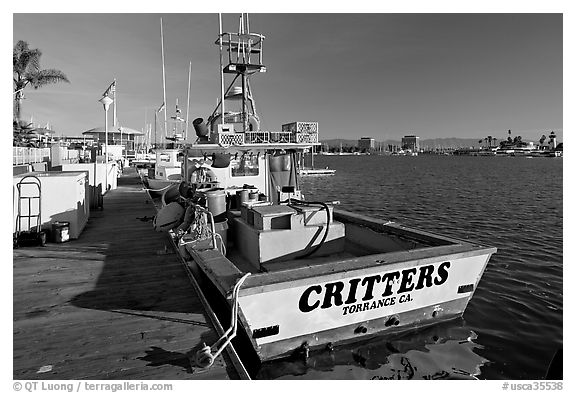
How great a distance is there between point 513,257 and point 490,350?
7.52 m

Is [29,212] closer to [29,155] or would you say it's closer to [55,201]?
[55,201]

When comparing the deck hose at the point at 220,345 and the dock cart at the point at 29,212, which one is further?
the dock cart at the point at 29,212

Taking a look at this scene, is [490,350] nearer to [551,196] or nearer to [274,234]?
[274,234]

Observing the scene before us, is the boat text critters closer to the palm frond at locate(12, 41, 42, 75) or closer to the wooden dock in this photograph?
the wooden dock

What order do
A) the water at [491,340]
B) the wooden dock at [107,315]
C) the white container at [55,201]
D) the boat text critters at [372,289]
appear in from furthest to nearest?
the white container at [55,201] < the water at [491,340] < the boat text critters at [372,289] < the wooden dock at [107,315]

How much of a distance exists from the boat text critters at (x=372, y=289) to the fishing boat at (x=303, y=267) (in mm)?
18

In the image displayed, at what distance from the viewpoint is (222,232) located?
8.47m

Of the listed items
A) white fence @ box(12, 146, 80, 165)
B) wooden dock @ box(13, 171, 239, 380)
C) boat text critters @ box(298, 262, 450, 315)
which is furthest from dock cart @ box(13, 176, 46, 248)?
white fence @ box(12, 146, 80, 165)

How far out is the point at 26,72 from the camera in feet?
123

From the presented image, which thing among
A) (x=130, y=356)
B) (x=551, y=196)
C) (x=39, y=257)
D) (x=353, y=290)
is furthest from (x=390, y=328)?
(x=551, y=196)

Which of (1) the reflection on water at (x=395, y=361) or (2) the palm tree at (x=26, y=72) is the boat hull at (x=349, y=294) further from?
(2) the palm tree at (x=26, y=72)

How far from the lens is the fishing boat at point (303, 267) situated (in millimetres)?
5117

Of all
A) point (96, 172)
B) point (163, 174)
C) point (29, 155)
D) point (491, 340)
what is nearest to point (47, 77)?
point (29, 155)

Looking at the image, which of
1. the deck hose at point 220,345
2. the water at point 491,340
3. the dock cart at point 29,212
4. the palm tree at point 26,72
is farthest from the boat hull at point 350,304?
the palm tree at point 26,72
